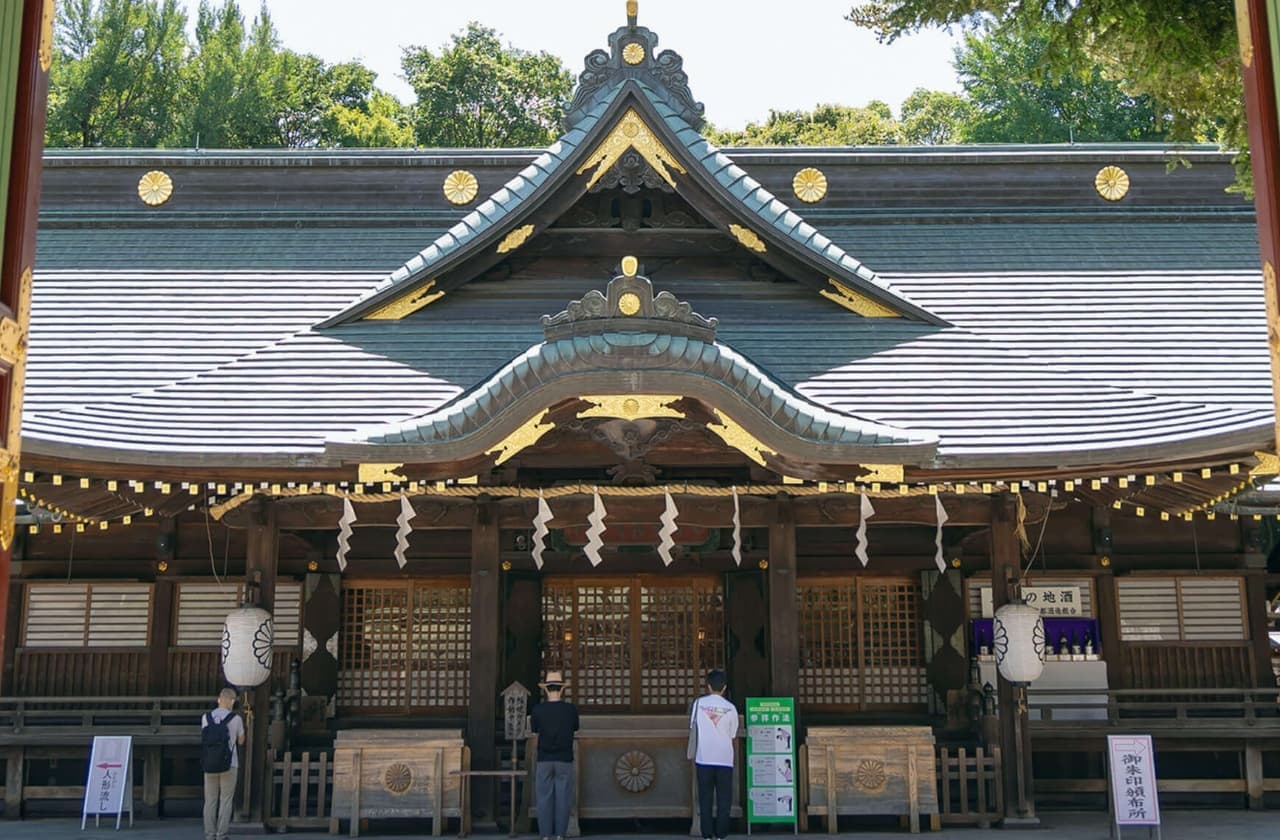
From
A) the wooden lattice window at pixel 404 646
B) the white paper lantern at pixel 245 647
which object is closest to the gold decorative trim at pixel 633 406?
the white paper lantern at pixel 245 647

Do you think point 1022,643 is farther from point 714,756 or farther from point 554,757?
point 554,757

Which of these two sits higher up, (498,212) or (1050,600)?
(498,212)

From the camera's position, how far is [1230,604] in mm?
14070

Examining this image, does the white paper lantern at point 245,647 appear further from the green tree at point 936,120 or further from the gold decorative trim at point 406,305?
the green tree at point 936,120

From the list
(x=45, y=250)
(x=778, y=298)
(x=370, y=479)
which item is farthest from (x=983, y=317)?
(x=45, y=250)

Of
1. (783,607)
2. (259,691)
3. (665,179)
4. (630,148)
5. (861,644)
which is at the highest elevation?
(630,148)

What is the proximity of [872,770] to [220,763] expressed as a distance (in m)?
5.77

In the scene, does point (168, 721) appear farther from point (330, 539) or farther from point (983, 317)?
point (983, 317)

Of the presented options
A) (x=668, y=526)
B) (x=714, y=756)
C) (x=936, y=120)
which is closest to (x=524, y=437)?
(x=668, y=526)

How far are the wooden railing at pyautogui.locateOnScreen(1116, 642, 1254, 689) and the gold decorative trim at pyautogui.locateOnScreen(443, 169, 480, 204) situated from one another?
388 inches

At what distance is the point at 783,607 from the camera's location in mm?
11586

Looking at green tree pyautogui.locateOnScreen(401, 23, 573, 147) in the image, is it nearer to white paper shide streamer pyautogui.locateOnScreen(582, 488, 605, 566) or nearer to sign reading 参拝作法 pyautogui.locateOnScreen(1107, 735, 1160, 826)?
white paper shide streamer pyautogui.locateOnScreen(582, 488, 605, 566)

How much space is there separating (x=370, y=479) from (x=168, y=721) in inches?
202

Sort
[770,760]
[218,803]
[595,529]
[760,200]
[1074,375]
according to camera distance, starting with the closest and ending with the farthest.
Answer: [218,803]
[595,529]
[770,760]
[1074,375]
[760,200]
